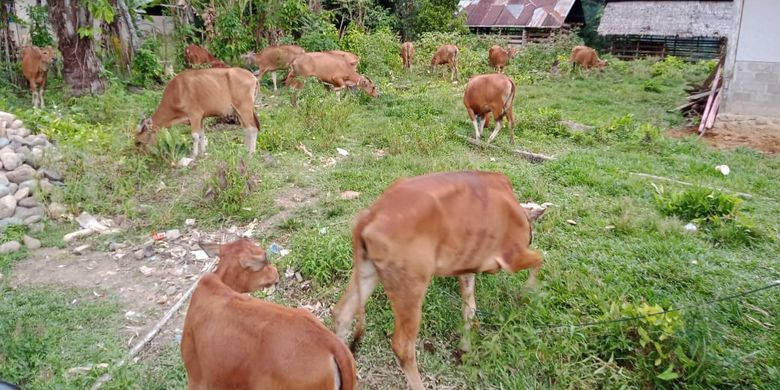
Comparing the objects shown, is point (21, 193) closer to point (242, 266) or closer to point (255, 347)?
point (242, 266)

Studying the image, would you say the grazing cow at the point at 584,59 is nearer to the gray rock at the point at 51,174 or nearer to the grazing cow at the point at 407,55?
the grazing cow at the point at 407,55

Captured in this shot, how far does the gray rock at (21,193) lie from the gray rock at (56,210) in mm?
366

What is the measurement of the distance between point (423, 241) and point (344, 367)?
971mm

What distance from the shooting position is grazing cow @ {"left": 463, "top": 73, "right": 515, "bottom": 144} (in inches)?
384

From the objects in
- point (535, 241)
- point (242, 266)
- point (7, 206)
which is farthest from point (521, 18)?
point (242, 266)

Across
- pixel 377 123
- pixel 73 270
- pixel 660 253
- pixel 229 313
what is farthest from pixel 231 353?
pixel 377 123

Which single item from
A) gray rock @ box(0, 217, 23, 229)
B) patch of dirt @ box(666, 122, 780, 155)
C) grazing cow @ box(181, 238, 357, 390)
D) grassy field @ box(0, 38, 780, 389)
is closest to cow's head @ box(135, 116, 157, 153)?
grassy field @ box(0, 38, 780, 389)

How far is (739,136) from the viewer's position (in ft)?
36.3

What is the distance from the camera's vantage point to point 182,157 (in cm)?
818

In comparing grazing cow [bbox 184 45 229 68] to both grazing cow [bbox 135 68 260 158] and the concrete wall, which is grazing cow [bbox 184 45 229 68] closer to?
grazing cow [bbox 135 68 260 158]

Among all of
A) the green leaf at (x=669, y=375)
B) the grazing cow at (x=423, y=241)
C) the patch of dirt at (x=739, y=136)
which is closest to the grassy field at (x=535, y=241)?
the green leaf at (x=669, y=375)

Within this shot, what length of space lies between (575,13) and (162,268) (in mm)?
32477

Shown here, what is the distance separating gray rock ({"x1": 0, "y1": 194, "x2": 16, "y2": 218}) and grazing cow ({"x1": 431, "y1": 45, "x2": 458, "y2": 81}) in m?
14.7

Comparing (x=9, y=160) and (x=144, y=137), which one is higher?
(x=144, y=137)
